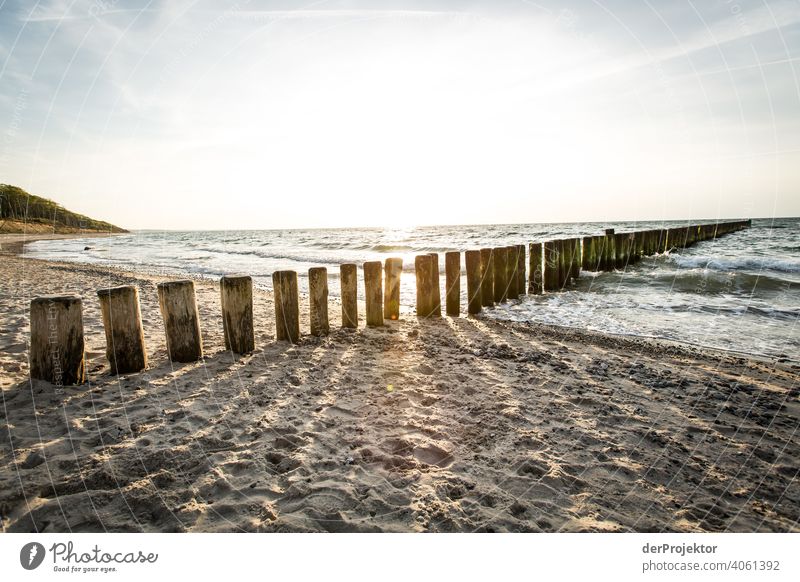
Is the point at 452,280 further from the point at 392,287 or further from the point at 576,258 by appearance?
the point at 576,258

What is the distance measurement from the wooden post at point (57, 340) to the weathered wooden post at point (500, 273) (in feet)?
20.5

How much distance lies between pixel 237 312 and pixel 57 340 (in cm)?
155

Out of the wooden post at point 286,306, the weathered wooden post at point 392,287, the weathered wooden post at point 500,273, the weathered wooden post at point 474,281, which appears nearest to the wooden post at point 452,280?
the weathered wooden post at point 474,281

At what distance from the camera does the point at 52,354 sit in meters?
3.50

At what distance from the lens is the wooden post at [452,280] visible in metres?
6.61

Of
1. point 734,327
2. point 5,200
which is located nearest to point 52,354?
point 734,327

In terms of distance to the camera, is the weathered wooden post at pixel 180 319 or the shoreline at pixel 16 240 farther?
the shoreline at pixel 16 240

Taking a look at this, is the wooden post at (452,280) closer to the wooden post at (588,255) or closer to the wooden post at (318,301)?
the wooden post at (318,301)

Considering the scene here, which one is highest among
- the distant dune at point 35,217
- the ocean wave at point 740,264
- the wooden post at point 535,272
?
the distant dune at point 35,217

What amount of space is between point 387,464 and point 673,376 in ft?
11.2

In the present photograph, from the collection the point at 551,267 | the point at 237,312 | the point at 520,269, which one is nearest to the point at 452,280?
the point at 520,269

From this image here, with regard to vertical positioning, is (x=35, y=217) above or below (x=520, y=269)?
above

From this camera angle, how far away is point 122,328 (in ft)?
12.6
